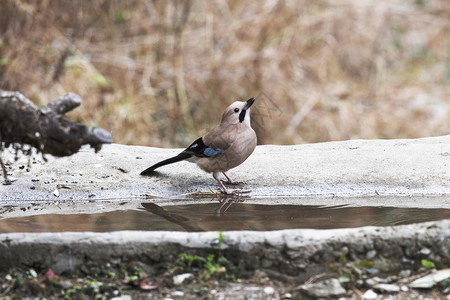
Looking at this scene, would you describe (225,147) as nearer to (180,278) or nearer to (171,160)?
(171,160)

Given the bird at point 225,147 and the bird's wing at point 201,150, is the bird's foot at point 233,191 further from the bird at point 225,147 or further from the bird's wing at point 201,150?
the bird's wing at point 201,150

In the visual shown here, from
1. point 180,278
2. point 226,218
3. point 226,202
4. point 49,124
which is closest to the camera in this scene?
point 180,278

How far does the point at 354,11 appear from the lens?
8781 millimetres

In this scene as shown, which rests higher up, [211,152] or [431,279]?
[211,152]

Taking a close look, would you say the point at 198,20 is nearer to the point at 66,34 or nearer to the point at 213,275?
the point at 66,34

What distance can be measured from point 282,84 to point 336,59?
1.21 meters

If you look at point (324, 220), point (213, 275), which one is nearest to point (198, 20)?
point (324, 220)

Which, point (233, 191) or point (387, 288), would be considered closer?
point (387, 288)

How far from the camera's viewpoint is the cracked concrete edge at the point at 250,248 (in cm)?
289

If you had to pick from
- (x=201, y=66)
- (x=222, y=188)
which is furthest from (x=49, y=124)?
(x=201, y=66)

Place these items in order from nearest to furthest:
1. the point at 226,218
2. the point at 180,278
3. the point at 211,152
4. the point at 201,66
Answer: the point at 180,278 → the point at 226,218 → the point at 211,152 → the point at 201,66

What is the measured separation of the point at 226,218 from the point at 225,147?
0.67 metres

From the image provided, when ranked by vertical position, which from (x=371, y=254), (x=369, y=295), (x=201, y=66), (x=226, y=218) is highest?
(x=201, y=66)

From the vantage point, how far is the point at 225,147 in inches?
165
